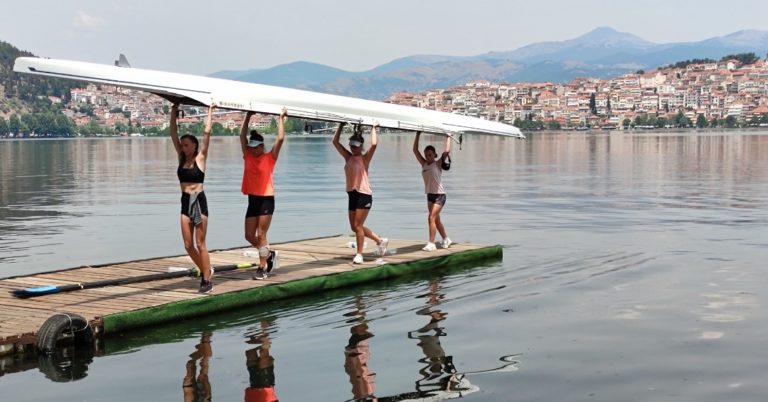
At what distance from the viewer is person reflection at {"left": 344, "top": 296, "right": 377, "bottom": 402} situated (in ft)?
35.9

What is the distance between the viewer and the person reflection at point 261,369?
1083 cm

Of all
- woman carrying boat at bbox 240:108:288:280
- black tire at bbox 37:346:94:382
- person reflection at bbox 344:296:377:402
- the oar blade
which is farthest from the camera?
woman carrying boat at bbox 240:108:288:280

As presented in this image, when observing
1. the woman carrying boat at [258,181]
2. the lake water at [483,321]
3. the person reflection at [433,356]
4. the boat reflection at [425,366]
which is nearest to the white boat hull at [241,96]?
the woman carrying boat at [258,181]

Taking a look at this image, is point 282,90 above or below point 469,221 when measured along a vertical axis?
above

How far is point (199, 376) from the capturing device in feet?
37.9

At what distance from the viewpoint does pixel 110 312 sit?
513 inches

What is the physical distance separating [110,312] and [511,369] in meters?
4.48

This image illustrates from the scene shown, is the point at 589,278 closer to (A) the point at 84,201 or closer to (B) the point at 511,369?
(B) the point at 511,369

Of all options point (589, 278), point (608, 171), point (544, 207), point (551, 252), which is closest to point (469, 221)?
point (544, 207)

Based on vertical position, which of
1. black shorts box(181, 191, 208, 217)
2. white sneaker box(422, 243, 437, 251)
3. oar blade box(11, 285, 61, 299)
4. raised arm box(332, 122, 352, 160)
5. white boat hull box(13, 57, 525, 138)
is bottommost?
oar blade box(11, 285, 61, 299)

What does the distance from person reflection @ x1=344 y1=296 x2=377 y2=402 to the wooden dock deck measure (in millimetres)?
1556

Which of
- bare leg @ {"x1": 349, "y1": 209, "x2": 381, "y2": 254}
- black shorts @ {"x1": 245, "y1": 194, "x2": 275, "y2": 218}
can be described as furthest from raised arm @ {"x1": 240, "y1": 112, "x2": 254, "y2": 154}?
bare leg @ {"x1": 349, "y1": 209, "x2": 381, "y2": 254}

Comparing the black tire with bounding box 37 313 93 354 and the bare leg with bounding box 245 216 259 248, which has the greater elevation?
the bare leg with bounding box 245 216 259 248

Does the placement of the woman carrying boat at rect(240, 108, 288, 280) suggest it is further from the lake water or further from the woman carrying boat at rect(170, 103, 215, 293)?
the woman carrying boat at rect(170, 103, 215, 293)
